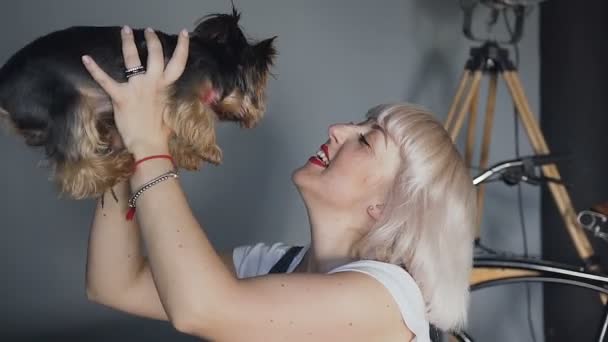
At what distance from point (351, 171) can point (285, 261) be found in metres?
0.27

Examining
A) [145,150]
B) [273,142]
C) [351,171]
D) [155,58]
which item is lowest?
[273,142]

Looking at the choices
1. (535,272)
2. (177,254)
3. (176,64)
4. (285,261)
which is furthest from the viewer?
(535,272)

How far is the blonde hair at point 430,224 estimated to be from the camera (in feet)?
3.75

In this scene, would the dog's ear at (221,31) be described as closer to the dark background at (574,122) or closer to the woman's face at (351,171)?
the woman's face at (351,171)

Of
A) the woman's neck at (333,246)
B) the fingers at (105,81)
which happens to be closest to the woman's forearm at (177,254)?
the fingers at (105,81)

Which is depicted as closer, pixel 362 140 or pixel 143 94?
pixel 143 94

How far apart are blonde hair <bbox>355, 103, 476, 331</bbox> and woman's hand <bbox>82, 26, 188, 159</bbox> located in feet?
1.32

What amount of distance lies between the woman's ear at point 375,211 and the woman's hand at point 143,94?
1.31 feet

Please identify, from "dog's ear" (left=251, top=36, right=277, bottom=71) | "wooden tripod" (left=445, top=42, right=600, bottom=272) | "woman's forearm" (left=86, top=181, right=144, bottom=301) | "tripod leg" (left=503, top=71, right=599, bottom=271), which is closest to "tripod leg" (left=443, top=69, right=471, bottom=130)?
"wooden tripod" (left=445, top=42, right=600, bottom=272)

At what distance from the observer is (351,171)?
3.88 ft

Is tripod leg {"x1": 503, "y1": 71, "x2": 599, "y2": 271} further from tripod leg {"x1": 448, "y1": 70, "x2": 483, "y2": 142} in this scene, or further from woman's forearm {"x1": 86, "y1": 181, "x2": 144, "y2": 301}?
woman's forearm {"x1": 86, "y1": 181, "x2": 144, "y2": 301}

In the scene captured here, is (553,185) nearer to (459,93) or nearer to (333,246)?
(459,93)

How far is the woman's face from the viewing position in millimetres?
1177

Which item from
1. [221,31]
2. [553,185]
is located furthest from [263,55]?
[553,185]
